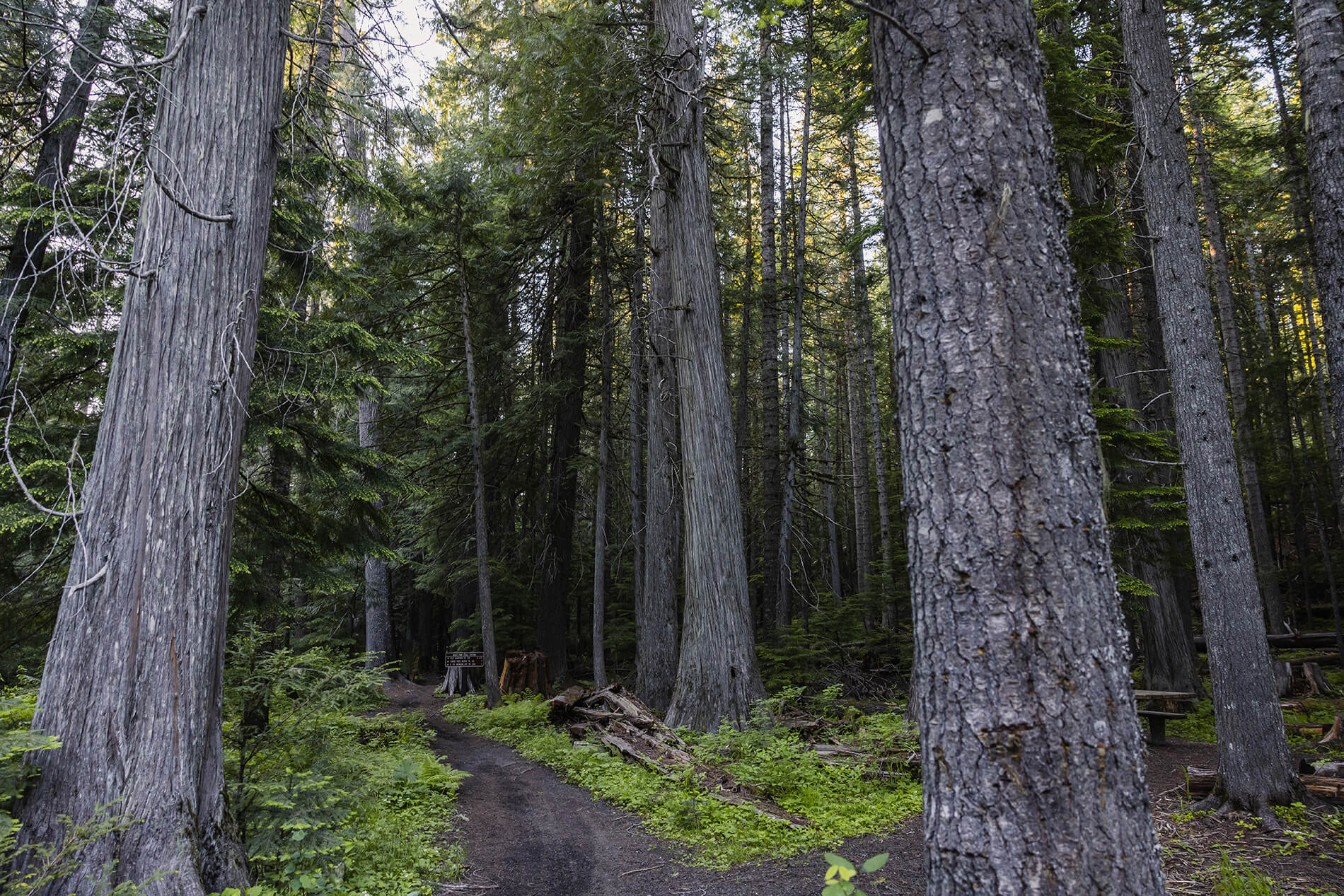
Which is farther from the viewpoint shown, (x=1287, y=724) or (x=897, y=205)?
(x=1287, y=724)

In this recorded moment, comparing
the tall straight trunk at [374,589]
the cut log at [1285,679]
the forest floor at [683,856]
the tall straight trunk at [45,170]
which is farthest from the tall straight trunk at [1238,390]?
the tall straight trunk at [374,589]

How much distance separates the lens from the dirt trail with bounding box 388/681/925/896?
4730 millimetres

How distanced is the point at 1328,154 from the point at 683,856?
7553 millimetres

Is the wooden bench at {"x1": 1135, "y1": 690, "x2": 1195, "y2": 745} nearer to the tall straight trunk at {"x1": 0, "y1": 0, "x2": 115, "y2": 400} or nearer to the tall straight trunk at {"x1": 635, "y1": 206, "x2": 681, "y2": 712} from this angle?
the tall straight trunk at {"x1": 635, "y1": 206, "x2": 681, "y2": 712}

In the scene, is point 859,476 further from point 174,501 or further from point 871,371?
point 174,501

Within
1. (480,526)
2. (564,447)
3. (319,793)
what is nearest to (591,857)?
(319,793)

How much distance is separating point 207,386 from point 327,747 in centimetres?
328

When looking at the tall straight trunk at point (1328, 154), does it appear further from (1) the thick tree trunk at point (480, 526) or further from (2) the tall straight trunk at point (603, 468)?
(1) the thick tree trunk at point (480, 526)

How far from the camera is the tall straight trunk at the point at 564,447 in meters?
14.0

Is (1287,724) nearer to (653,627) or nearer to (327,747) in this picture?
(653,627)

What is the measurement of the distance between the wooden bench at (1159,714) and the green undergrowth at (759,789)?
11.0ft

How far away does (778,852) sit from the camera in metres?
5.22

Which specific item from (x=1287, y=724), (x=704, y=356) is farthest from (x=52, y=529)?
(x=1287, y=724)

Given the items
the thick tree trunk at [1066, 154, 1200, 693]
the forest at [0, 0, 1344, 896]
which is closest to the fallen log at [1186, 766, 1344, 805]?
the forest at [0, 0, 1344, 896]
